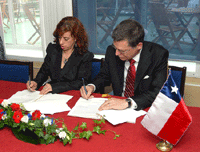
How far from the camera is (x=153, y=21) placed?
131 inches

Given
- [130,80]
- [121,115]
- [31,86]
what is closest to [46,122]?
[121,115]

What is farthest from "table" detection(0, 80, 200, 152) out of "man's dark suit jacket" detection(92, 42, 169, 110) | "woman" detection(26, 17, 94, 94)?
"woman" detection(26, 17, 94, 94)

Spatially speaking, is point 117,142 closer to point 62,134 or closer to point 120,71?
point 62,134

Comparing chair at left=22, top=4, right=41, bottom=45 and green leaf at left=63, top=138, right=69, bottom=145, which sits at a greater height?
chair at left=22, top=4, right=41, bottom=45

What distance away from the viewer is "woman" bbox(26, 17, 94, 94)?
7.96 feet

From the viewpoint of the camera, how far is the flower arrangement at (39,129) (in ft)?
4.48

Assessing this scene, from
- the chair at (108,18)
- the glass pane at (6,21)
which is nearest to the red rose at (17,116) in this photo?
the chair at (108,18)

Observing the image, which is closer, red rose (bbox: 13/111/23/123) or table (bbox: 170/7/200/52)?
red rose (bbox: 13/111/23/123)

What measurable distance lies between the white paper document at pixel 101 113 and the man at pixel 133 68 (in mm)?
52

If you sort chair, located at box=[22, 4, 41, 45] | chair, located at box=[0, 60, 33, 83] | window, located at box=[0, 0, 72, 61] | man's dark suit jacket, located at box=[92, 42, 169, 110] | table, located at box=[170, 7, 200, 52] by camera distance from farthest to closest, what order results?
chair, located at box=[22, 4, 41, 45], window, located at box=[0, 0, 72, 61], table, located at box=[170, 7, 200, 52], chair, located at box=[0, 60, 33, 83], man's dark suit jacket, located at box=[92, 42, 169, 110]

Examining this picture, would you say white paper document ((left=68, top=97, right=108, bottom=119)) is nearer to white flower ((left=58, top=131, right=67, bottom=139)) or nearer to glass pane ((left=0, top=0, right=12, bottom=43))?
white flower ((left=58, top=131, right=67, bottom=139))

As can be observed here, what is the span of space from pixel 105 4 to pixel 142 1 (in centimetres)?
57

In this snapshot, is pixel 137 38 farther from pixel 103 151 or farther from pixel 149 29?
pixel 149 29

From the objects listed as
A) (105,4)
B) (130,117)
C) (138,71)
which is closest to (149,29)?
(105,4)
